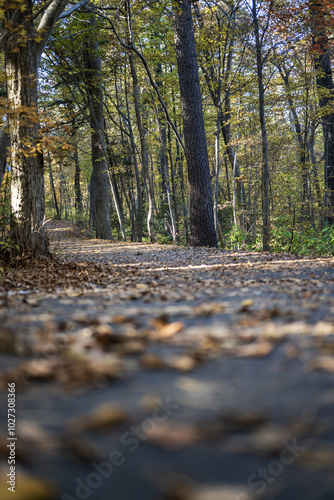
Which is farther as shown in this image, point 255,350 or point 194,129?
point 194,129

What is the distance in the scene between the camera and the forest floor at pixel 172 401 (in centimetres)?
101

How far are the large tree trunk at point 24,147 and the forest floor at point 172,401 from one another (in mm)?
3391

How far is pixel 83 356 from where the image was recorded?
1.76 meters

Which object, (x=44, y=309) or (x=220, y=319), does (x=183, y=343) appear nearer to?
(x=220, y=319)

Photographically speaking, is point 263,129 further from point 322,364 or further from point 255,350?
point 322,364

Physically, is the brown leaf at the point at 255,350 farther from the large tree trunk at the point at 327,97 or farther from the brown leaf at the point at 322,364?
the large tree trunk at the point at 327,97

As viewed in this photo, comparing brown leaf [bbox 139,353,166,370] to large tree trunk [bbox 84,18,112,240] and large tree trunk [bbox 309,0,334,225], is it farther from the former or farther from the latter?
large tree trunk [bbox 309,0,334,225]

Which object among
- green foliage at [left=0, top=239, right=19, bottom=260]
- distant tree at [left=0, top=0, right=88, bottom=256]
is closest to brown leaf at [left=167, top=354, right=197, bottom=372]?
green foliage at [left=0, top=239, right=19, bottom=260]

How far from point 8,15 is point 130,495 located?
6.88 m

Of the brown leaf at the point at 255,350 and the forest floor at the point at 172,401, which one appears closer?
the forest floor at the point at 172,401

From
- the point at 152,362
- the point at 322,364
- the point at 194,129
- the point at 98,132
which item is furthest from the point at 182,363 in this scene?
the point at 98,132

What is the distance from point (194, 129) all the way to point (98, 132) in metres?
5.02

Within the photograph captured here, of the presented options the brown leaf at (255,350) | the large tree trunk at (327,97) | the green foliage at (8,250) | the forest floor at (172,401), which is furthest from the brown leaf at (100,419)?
the large tree trunk at (327,97)

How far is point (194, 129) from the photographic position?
30.5ft
